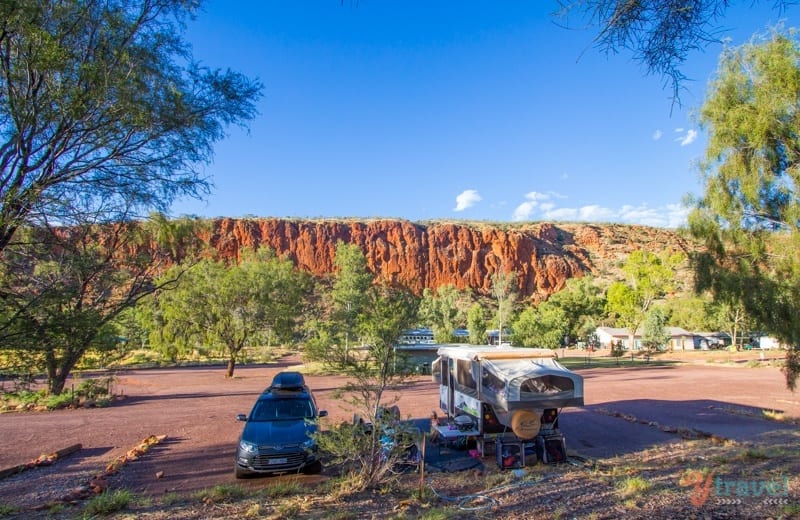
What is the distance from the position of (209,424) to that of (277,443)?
6.79 metres

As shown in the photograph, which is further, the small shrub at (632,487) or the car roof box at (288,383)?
the car roof box at (288,383)

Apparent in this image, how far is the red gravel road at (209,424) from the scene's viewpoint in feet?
28.5

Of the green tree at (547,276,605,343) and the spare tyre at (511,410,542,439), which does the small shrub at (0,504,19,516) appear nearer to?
the spare tyre at (511,410,542,439)

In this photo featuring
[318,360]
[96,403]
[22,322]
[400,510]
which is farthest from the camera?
[96,403]

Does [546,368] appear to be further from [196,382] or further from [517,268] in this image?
[517,268]

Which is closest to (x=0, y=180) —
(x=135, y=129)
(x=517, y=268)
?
(x=135, y=129)

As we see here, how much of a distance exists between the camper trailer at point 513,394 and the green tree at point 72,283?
6941mm

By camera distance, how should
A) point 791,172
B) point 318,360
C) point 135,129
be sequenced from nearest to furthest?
point 135,129 → point 318,360 → point 791,172

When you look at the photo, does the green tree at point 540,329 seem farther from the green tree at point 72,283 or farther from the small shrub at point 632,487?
the green tree at point 72,283

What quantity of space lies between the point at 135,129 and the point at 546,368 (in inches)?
338

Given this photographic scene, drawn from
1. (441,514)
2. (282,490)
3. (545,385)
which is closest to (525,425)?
(545,385)

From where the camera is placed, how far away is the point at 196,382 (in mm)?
27000

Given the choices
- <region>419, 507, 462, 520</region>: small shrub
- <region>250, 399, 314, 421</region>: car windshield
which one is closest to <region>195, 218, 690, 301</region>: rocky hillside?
<region>250, 399, 314, 421</region>: car windshield

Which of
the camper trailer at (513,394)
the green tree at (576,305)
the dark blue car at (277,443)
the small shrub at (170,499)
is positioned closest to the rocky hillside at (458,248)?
the green tree at (576,305)
